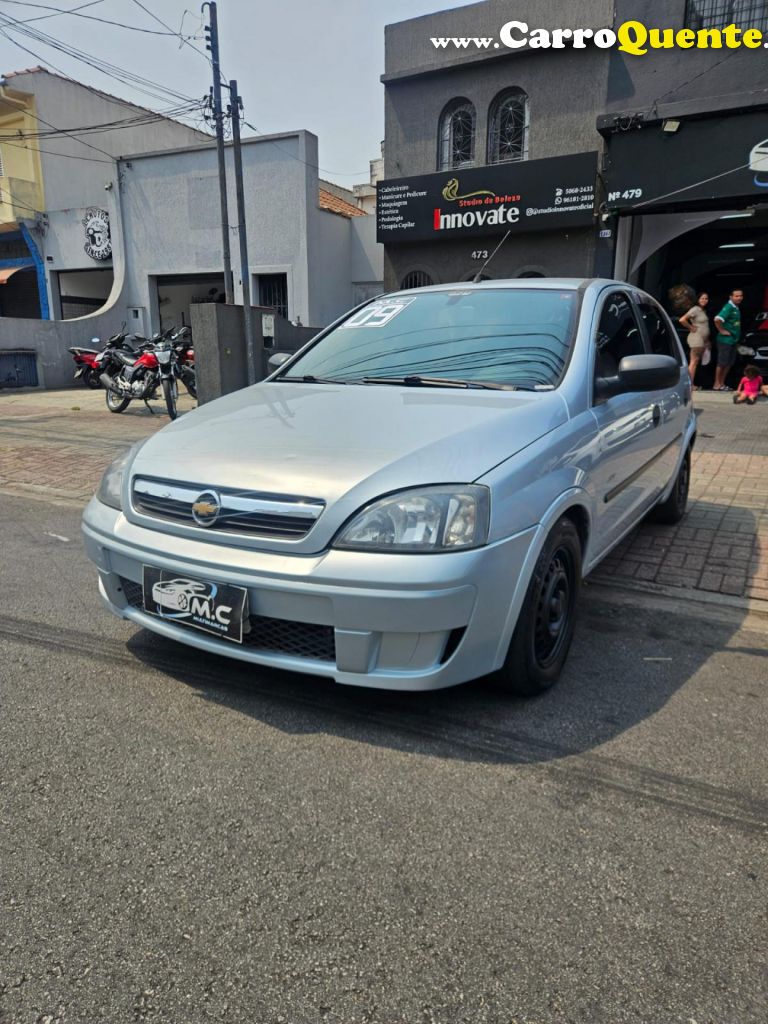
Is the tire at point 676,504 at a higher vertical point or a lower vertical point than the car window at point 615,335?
lower

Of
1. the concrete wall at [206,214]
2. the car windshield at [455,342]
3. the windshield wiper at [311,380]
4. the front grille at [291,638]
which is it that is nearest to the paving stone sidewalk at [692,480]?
the car windshield at [455,342]

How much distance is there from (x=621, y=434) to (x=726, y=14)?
40.1 feet

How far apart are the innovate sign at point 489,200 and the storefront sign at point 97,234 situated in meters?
10.3

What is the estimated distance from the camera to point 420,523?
2342 millimetres

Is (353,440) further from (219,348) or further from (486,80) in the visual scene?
(486,80)

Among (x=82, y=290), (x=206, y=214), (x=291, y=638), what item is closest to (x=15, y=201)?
(x=82, y=290)

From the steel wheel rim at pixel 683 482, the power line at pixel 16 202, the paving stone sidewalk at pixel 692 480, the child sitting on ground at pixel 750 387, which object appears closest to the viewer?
the paving stone sidewalk at pixel 692 480

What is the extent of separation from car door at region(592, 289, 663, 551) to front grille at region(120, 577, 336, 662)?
141 cm

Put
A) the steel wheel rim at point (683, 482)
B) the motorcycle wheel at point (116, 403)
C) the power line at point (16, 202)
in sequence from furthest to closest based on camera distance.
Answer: the power line at point (16, 202)
the motorcycle wheel at point (116, 403)
the steel wheel rim at point (683, 482)

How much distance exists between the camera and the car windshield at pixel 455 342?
328 centimetres

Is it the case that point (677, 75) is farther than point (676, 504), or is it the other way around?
point (677, 75)

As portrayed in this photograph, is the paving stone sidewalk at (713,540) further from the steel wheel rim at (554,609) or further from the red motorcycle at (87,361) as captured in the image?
the red motorcycle at (87,361)

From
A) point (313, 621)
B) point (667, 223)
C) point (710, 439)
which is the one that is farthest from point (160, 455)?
point (667, 223)

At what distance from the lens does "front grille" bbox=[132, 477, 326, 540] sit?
7.89ft
